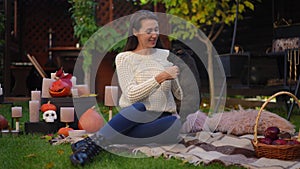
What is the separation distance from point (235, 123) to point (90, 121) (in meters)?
1.10

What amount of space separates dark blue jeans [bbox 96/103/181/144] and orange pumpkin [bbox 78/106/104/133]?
0.66 m

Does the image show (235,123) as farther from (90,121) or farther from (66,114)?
(66,114)

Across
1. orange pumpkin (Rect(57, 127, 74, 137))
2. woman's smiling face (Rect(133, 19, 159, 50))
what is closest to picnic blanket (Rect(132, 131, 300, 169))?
woman's smiling face (Rect(133, 19, 159, 50))

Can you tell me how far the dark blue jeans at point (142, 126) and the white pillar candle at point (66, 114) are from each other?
28.2 inches

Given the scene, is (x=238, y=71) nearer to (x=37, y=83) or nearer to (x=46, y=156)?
(x=46, y=156)

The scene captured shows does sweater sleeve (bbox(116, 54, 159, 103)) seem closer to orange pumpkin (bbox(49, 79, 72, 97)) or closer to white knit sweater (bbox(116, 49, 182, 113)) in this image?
white knit sweater (bbox(116, 49, 182, 113))

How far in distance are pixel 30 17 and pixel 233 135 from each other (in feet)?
25.5

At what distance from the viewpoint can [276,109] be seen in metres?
5.62

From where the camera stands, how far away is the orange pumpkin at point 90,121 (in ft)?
11.3

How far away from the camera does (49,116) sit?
11.3 feet

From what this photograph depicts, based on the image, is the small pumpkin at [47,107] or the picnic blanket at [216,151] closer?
the picnic blanket at [216,151]

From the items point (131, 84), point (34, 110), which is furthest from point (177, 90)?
point (34, 110)

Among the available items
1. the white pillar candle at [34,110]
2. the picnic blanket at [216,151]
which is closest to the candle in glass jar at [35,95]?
the white pillar candle at [34,110]

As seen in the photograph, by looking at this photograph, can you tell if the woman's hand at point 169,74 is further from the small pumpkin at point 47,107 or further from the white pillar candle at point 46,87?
the white pillar candle at point 46,87
